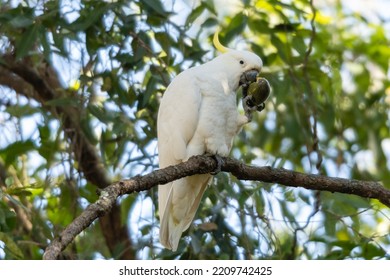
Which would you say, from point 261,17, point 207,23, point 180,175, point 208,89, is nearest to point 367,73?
point 261,17

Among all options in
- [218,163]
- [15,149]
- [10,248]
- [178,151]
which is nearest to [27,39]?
[15,149]

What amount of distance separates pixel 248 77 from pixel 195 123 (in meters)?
0.32

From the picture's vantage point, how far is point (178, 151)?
3250 mm

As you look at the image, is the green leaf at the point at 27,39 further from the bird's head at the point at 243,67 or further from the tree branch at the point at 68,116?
the bird's head at the point at 243,67

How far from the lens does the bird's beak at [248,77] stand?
3.36 meters

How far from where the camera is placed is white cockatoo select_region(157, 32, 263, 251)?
3229mm

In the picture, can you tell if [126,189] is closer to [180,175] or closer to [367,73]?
[180,175]

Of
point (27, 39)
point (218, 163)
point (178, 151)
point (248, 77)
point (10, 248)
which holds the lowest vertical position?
point (10, 248)

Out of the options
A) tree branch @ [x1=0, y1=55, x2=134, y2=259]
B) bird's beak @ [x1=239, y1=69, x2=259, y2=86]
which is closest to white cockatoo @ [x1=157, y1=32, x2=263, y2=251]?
bird's beak @ [x1=239, y1=69, x2=259, y2=86]

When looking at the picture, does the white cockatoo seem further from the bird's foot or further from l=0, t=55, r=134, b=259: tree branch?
l=0, t=55, r=134, b=259: tree branch

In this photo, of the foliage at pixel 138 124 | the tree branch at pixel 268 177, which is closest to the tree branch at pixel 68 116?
the foliage at pixel 138 124

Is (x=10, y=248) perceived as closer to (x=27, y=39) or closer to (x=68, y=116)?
(x=27, y=39)

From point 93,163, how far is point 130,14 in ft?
3.08

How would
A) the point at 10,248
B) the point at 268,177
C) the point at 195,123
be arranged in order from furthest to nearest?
the point at 195,123, the point at 10,248, the point at 268,177
